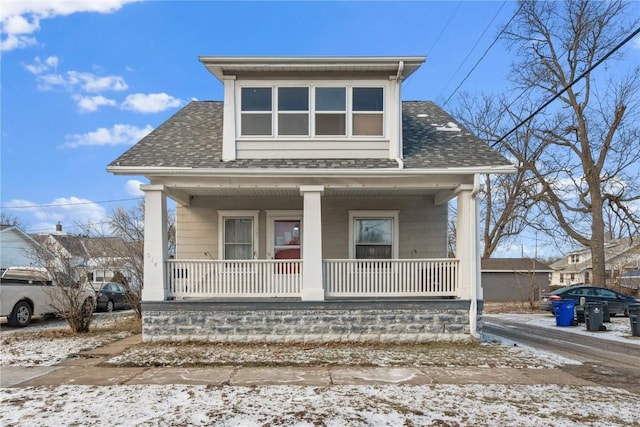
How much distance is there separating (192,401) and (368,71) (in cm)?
752

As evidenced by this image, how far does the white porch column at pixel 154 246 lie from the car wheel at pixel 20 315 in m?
5.55

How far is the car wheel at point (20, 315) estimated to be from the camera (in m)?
12.0

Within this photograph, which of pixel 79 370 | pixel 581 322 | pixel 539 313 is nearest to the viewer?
pixel 79 370

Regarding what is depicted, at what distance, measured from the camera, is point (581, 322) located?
1463 centimetres

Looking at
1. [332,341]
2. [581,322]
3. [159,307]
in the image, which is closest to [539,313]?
[581,322]

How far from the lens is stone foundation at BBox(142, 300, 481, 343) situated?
29.3 feet

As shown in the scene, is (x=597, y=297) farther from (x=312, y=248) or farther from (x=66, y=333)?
(x=66, y=333)

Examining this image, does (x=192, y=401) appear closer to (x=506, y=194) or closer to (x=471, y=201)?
(x=471, y=201)

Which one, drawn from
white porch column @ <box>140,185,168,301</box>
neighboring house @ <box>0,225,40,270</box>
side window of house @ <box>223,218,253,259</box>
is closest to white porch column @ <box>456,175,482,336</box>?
side window of house @ <box>223,218,253,259</box>

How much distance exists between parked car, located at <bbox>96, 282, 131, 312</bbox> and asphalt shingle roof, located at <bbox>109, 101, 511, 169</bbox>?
9716 mm

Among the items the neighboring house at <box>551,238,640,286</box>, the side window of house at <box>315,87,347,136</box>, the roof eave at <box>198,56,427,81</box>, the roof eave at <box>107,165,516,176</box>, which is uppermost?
the roof eave at <box>198,56,427,81</box>

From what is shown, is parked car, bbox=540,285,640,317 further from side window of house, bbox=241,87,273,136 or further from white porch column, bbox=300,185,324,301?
side window of house, bbox=241,87,273,136

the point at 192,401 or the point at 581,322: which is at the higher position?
the point at 192,401

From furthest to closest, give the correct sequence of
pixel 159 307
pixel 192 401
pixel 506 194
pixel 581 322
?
pixel 506 194, pixel 581 322, pixel 159 307, pixel 192 401
